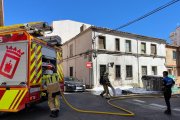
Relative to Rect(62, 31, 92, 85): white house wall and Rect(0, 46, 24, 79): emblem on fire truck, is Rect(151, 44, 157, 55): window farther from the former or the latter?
Rect(0, 46, 24, 79): emblem on fire truck

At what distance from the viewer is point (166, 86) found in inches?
362

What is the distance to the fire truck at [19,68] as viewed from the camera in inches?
284

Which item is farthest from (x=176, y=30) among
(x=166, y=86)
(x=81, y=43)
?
(x=166, y=86)

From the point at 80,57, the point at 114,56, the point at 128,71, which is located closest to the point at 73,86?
A: the point at 80,57

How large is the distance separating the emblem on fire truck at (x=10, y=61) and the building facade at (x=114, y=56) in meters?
17.2

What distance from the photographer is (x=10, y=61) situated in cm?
754

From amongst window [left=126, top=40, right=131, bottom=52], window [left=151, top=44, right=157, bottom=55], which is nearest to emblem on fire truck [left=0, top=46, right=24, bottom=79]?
window [left=126, top=40, right=131, bottom=52]

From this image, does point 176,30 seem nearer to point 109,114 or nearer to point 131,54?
point 131,54

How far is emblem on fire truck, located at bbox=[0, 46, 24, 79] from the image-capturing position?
749 centimetres

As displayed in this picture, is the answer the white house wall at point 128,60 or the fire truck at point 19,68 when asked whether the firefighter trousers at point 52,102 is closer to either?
the fire truck at point 19,68

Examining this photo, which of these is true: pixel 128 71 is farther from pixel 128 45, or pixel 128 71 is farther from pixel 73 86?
pixel 73 86

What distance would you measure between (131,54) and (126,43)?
1.43 metres

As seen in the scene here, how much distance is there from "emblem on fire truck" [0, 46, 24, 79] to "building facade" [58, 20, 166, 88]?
56.6 ft

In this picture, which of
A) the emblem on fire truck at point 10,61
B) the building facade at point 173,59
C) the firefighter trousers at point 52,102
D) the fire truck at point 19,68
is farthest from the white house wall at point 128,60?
the emblem on fire truck at point 10,61
